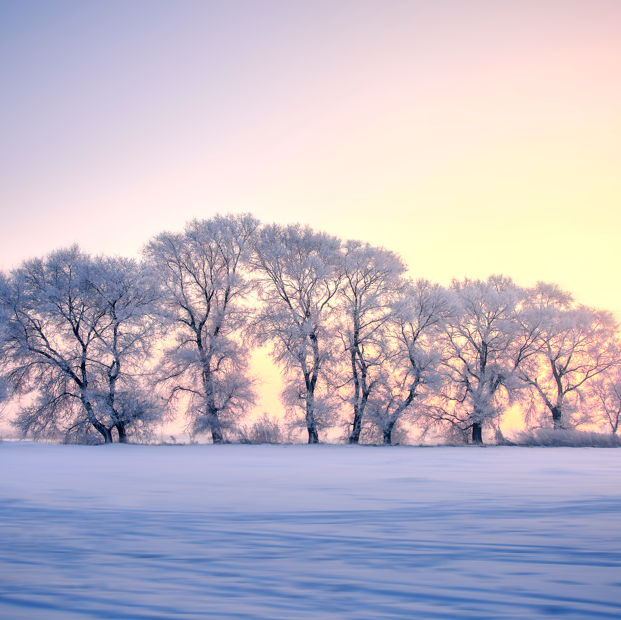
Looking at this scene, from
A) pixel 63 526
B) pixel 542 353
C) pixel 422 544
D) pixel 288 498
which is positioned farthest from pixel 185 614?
pixel 542 353

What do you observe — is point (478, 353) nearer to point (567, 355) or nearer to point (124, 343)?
point (567, 355)

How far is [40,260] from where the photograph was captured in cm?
2450

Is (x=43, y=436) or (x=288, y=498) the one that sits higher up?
(x=288, y=498)

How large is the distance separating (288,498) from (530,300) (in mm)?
29598

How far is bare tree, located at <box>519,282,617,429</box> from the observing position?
2945 cm

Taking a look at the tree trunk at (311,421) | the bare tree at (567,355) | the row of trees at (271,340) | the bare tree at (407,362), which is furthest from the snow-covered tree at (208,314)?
the bare tree at (567,355)

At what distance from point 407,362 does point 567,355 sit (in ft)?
36.2

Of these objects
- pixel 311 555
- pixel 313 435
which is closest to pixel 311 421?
pixel 313 435

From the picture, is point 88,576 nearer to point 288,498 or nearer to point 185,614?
point 185,614

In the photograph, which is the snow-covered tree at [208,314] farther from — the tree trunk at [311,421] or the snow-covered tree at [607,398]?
the snow-covered tree at [607,398]

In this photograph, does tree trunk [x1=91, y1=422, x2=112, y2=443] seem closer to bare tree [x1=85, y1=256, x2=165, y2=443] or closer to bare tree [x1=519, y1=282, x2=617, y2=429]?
bare tree [x1=85, y1=256, x2=165, y2=443]

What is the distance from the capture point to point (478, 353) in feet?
93.9

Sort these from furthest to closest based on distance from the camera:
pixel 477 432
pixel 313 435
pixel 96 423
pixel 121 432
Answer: pixel 477 432, pixel 313 435, pixel 121 432, pixel 96 423

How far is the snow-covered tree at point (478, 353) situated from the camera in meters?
27.5
